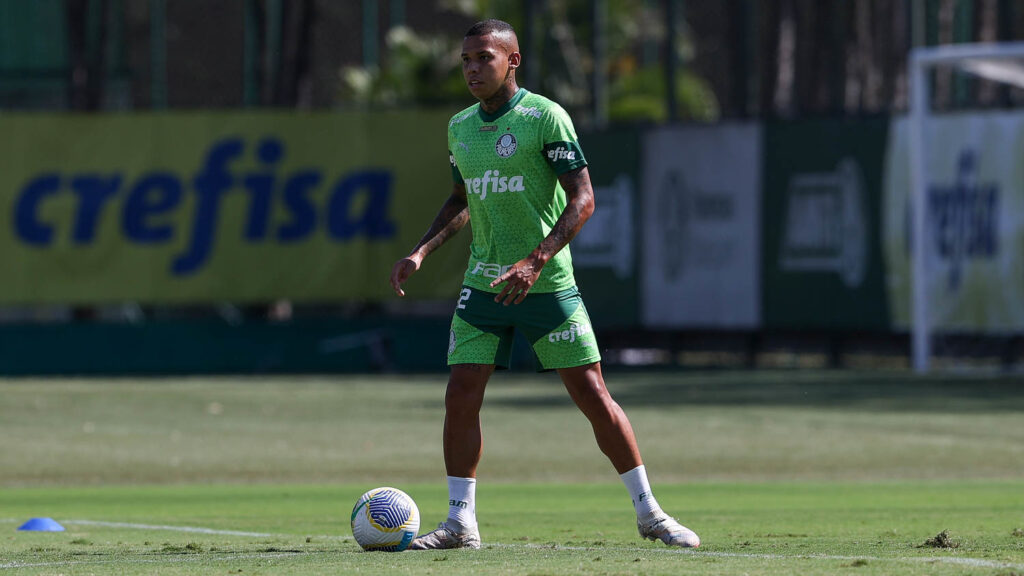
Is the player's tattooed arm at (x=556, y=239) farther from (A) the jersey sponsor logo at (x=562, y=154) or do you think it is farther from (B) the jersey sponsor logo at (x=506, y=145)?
(B) the jersey sponsor logo at (x=506, y=145)

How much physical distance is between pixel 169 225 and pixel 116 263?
0.92m

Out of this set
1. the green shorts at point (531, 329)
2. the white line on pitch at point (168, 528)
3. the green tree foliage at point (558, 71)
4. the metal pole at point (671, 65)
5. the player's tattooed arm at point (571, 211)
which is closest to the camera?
the player's tattooed arm at point (571, 211)

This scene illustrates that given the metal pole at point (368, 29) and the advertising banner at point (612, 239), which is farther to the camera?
the metal pole at point (368, 29)

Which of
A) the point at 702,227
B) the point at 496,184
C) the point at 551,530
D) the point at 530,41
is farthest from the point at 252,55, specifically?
the point at 496,184

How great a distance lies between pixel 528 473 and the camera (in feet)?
46.8

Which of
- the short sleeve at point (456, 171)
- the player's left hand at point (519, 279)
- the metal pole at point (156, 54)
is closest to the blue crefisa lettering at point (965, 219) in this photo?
the short sleeve at point (456, 171)

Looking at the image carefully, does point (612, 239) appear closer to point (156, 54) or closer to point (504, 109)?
point (156, 54)

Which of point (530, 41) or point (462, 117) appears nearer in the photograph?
point (462, 117)

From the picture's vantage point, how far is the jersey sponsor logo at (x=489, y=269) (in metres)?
8.00

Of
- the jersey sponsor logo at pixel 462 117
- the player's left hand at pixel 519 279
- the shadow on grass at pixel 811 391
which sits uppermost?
the jersey sponsor logo at pixel 462 117

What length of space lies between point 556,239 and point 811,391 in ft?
46.3

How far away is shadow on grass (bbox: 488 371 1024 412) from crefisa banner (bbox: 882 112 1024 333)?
0.95 meters

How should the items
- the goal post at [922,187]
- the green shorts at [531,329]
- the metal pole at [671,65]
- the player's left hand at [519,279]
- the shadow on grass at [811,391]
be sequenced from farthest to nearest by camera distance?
the metal pole at [671,65] < the goal post at [922,187] < the shadow on grass at [811,391] < the green shorts at [531,329] < the player's left hand at [519,279]

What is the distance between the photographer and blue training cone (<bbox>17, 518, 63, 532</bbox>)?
9.79 m
